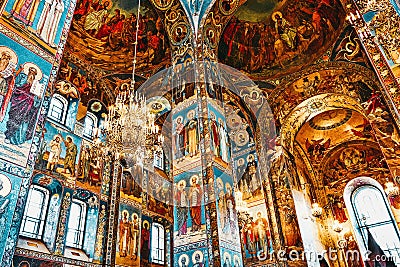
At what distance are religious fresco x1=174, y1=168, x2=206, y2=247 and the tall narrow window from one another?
10730mm

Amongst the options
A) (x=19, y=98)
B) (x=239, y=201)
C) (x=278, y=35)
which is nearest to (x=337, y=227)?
(x=239, y=201)

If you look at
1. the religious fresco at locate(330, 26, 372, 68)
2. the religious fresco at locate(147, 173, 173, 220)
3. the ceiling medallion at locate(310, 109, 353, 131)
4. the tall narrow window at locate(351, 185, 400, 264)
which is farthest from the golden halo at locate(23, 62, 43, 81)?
the tall narrow window at locate(351, 185, 400, 264)

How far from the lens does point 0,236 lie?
3.91 m

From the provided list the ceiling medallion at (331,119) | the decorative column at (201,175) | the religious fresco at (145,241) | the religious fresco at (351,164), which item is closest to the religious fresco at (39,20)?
the decorative column at (201,175)

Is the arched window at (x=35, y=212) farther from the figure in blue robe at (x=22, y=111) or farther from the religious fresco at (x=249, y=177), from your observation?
the religious fresco at (x=249, y=177)

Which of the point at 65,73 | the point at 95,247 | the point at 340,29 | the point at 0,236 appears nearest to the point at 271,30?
the point at 340,29

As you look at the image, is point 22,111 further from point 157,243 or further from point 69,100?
point 157,243

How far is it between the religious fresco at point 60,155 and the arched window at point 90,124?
726mm

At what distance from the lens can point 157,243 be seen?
35.6 ft

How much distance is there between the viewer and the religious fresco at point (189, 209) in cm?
648

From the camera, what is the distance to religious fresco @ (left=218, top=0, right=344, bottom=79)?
33.8ft

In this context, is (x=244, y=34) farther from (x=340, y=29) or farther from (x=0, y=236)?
(x=0, y=236)

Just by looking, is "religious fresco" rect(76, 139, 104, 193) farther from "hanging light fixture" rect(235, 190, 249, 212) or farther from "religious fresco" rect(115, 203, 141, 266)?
"hanging light fixture" rect(235, 190, 249, 212)

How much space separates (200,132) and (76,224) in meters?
4.69
